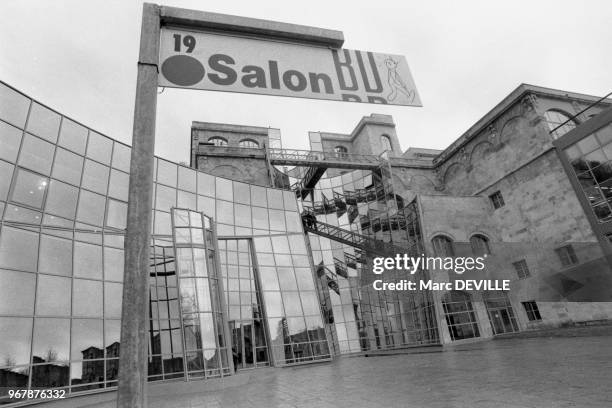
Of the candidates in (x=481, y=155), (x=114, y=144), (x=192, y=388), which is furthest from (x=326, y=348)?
(x=481, y=155)

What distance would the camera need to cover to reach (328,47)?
10.4 feet

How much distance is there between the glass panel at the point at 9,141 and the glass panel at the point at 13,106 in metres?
0.28

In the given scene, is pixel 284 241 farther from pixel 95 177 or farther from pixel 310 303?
pixel 95 177

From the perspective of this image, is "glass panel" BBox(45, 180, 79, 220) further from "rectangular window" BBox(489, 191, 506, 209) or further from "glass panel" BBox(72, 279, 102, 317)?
"rectangular window" BBox(489, 191, 506, 209)

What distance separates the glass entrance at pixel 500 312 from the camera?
24.2m

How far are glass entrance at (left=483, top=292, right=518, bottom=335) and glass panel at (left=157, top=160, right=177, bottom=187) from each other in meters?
22.4

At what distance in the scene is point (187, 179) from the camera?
69.1 feet

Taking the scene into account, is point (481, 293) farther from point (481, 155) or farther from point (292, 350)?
point (292, 350)

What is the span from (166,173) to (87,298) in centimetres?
855

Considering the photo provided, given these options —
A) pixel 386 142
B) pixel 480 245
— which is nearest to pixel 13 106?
pixel 480 245

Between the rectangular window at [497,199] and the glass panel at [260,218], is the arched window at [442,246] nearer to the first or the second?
the rectangular window at [497,199]

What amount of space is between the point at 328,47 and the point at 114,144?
56.7ft

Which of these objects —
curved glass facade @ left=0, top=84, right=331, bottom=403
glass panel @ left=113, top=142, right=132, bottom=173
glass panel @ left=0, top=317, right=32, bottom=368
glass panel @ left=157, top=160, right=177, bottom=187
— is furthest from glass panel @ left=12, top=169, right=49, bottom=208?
glass panel @ left=157, top=160, right=177, bottom=187

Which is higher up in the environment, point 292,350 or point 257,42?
point 257,42
